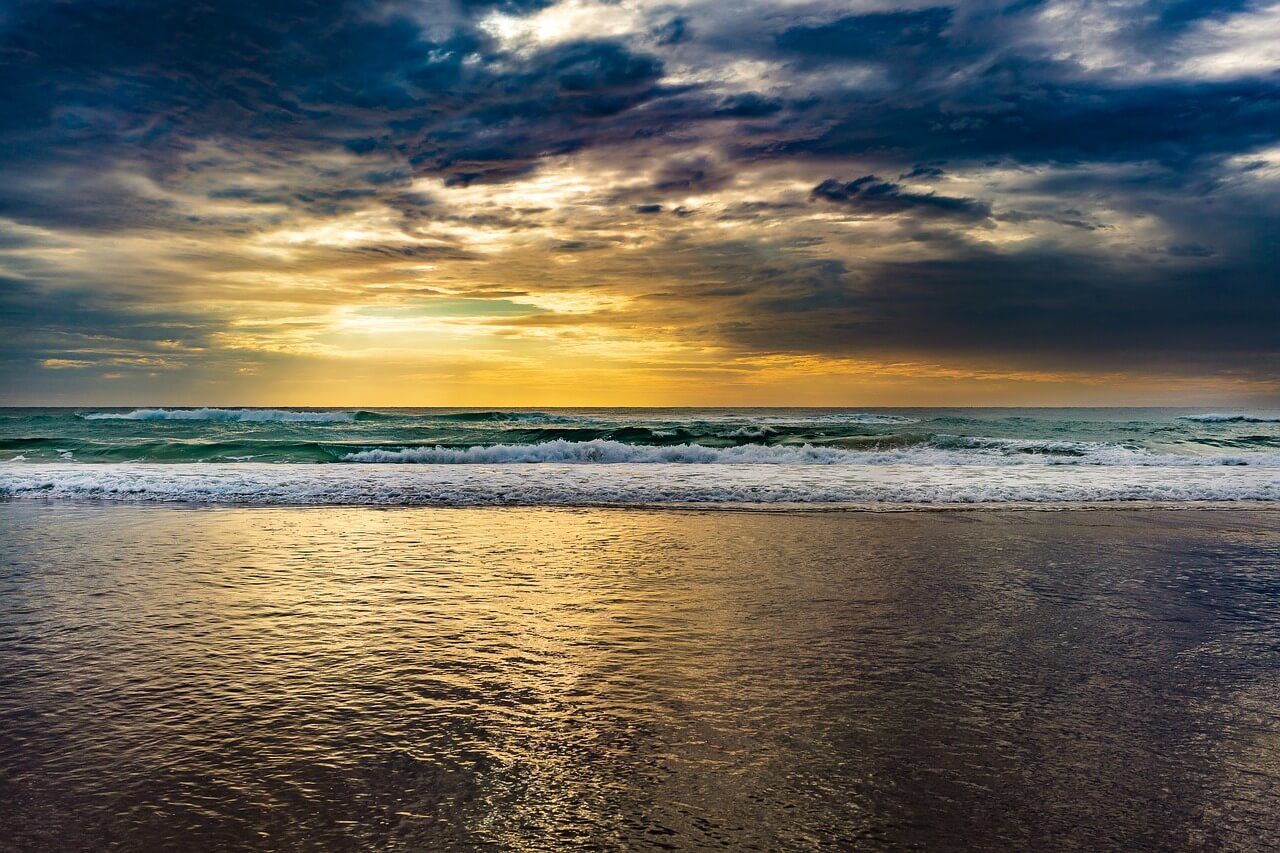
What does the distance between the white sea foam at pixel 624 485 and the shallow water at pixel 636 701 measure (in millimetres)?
5887

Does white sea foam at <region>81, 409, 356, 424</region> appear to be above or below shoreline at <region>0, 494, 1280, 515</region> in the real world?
above

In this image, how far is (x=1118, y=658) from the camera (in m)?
5.52

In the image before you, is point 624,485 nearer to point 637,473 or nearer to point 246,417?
point 637,473

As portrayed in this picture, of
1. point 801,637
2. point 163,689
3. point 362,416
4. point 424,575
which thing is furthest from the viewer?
point 362,416

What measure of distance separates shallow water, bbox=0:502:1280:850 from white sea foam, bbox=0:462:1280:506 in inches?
232

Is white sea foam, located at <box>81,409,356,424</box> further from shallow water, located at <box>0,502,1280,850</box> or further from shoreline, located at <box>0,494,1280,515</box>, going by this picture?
shallow water, located at <box>0,502,1280,850</box>

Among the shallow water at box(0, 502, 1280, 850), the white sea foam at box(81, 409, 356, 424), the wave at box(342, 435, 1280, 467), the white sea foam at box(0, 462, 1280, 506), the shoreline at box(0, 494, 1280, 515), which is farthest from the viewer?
the white sea foam at box(81, 409, 356, 424)

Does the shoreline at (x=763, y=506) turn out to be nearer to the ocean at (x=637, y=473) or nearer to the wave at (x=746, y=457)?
the ocean at (x=637, y=473)

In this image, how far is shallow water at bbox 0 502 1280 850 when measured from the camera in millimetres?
3295

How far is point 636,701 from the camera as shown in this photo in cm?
461

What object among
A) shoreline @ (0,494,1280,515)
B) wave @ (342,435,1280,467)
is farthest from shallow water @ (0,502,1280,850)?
wave @ (342,435,1280,467)

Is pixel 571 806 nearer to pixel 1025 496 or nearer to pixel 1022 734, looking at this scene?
pixel 1022 734

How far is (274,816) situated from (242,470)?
60.7 ft

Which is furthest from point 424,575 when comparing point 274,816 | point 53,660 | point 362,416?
point 362,416
